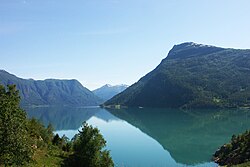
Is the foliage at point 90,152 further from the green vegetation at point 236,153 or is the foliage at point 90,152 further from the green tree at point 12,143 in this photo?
the green vegetation at point 236,153

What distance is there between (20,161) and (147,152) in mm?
67227

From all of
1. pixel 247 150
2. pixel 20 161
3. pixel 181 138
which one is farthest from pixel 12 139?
pixel 181 138

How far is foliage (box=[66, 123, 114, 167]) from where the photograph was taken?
43719 millimetres

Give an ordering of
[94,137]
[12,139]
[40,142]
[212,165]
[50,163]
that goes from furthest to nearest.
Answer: [212,165] → [40,142] → [94,137] → [50,163] → [12,139]

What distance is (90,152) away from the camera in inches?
1730

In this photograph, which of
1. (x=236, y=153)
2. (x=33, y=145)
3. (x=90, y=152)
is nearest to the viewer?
(x=33, y=145)

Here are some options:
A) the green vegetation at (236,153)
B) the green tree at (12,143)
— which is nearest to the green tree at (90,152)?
the green tree at (12,143)

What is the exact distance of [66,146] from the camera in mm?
56469

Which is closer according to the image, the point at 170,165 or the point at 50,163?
the point at 50,163

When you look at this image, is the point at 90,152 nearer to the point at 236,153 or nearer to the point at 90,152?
the point at 90,152

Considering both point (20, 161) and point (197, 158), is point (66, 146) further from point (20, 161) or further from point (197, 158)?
point (197, 158)

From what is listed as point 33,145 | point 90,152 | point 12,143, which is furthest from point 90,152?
point 12,143

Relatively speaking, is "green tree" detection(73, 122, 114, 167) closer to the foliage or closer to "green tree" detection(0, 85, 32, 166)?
the foliage

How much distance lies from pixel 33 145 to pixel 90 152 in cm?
796
